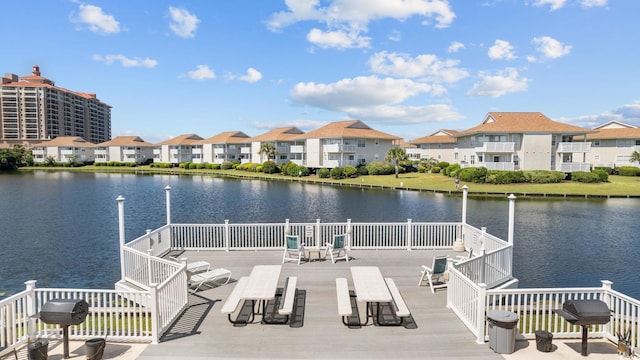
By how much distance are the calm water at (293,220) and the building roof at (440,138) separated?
39966 millimetres

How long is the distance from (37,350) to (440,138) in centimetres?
9096

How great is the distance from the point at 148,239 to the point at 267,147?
74.4m

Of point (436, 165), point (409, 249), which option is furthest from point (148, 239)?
point (436, 165)

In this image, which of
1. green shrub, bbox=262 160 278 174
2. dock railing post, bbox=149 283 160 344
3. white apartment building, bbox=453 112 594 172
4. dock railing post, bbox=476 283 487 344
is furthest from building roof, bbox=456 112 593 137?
dock railing post, bbox=149 283 160 344

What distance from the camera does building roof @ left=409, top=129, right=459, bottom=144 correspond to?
3395 inches

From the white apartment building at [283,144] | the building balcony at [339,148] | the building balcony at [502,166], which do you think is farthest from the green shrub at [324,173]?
the building balcony at [502,166]

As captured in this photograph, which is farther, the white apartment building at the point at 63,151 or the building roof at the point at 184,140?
the white apartment building at the point at 63,151

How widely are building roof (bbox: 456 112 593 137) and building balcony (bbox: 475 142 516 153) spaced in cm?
181

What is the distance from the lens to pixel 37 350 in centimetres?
686

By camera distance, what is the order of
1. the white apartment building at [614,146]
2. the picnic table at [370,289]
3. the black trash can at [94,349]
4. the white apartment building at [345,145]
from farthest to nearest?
the white apartment building at [345,145]
the white apartment building at [614,146]
the picnic table at [370,289]
the black trash can at [94,349]

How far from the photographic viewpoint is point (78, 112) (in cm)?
17412

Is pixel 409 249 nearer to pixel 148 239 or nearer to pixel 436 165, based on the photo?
pixel 148 239

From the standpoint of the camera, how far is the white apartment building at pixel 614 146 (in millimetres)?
67125

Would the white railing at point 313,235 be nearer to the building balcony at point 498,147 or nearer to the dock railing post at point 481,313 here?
the dock railing post at point 481,313
